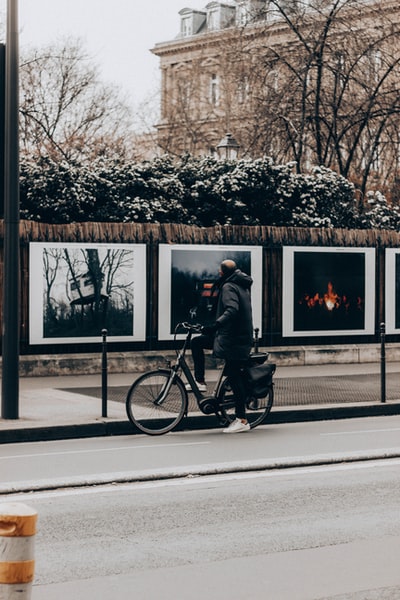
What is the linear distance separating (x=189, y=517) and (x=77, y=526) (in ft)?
2.61

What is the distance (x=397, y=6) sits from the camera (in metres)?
25.5

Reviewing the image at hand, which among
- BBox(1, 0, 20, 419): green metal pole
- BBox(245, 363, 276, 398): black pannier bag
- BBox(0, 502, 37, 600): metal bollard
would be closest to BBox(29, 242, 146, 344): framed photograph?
BBox(1, 0, 20, 419): green metal pole

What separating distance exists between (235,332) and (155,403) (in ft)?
3.78

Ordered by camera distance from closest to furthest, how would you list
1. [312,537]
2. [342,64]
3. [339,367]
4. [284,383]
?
[312,537] < [284,383] < [339,367] < [342,64]

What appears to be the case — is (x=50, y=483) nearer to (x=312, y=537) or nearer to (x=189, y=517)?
(x=189, y=517)

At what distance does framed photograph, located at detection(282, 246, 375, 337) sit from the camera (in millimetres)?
18766

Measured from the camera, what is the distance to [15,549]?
3.53 meters

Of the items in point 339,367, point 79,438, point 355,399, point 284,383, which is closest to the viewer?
point 79,438

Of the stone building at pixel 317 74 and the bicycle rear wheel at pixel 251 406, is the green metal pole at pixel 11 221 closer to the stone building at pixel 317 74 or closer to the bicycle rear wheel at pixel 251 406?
the bicycle rear wheel at pixel 251 406

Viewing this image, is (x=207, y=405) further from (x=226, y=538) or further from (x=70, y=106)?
(x=70, y=106)

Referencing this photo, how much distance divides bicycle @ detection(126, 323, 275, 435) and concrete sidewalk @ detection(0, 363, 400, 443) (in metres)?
0.32

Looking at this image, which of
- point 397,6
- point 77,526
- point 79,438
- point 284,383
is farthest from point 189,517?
point 397,6

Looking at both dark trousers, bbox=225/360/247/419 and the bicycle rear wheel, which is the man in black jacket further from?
the bicycle rear wheel

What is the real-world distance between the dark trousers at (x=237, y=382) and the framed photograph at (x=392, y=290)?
866cm
